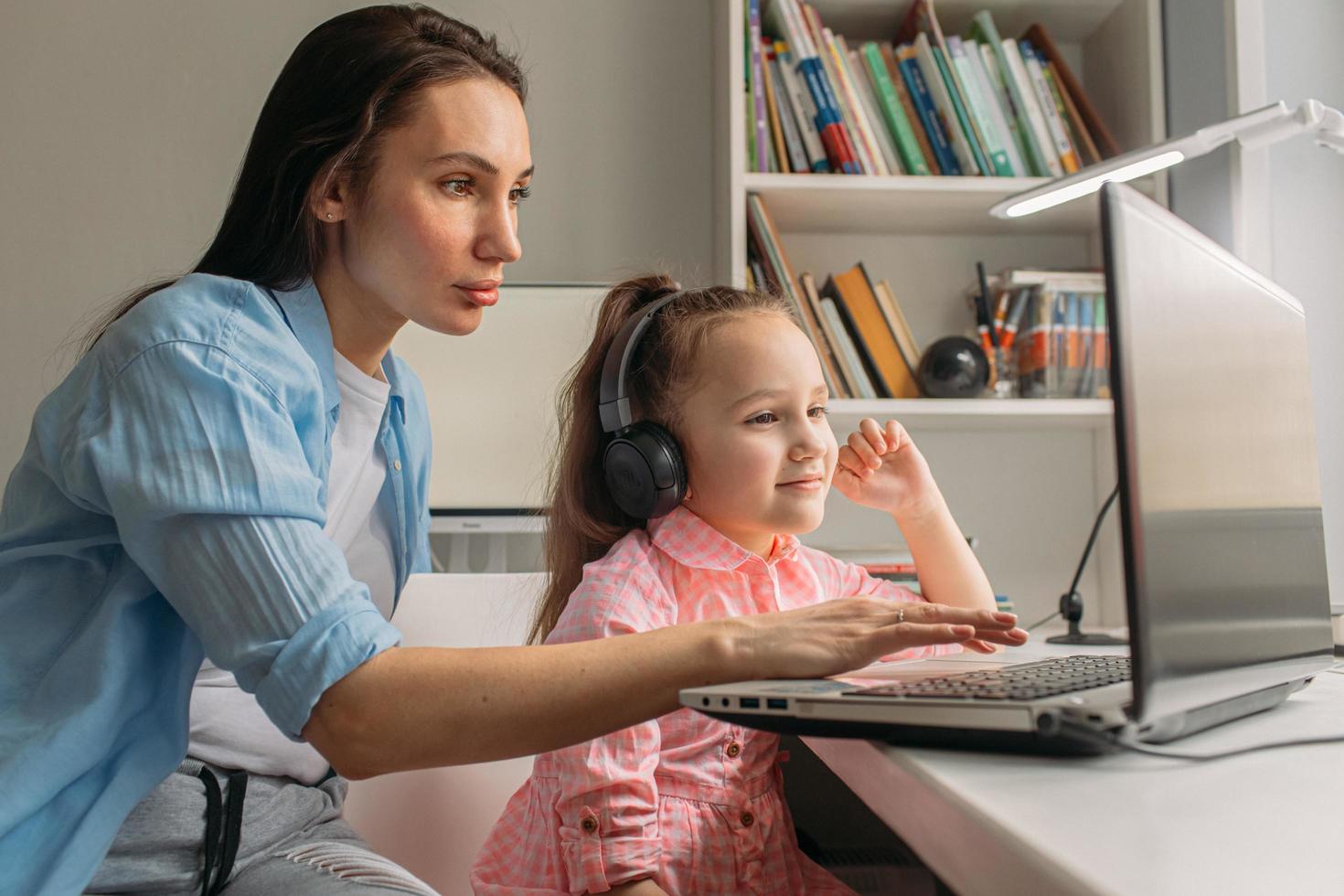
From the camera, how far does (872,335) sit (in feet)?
6.64

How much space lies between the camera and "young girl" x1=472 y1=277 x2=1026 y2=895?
2.96 ft

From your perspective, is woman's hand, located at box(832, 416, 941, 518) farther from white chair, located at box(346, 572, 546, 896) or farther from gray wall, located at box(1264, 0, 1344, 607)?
gray wall, located at box(1264, 0, 1344, 607)

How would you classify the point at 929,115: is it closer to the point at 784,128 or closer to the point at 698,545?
the point at 784,128

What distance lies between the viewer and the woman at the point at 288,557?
0.72m

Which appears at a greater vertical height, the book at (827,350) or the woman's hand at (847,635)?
the book at (827,350)

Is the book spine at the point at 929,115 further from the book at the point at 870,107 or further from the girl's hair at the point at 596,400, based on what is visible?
the girl's hair at the point at 596,400

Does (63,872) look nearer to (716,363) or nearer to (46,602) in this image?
(46,602)

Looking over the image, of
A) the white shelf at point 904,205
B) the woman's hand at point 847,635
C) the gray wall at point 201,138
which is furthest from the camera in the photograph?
the gray wall at point 201,138

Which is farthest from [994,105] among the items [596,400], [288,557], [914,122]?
[288,557]

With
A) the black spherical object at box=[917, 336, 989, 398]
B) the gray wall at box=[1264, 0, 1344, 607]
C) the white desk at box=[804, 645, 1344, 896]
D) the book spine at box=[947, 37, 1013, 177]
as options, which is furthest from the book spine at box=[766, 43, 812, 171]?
the white desk at box=[804, 645, 1344, 896]

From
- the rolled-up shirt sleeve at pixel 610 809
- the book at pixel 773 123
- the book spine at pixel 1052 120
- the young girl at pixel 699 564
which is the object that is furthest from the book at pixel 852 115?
the rolled-up shirt sleeve at pixel 610 809

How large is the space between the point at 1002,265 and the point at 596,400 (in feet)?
4.54

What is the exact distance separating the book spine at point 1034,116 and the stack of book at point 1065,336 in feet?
0.64

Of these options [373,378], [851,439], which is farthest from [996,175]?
[373,378]
